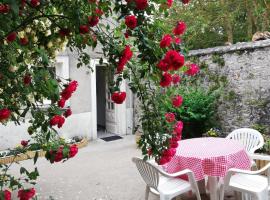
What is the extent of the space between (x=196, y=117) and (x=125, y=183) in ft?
9.29

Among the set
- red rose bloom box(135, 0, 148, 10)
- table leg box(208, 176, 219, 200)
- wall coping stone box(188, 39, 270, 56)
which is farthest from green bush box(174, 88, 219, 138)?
red rose bloom box(135, 0, 148, 10)

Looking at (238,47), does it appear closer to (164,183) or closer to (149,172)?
(164,183)

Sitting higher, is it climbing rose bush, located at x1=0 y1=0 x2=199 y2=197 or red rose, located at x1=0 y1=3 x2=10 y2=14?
red rose, located at x1=0 y1=3 x2=10 y2=14

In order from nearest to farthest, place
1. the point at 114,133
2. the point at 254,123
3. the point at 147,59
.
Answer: the point at 147,59 < the point at 254,123 < the point at 114,133

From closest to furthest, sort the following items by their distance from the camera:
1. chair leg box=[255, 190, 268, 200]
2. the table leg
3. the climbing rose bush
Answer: the climbing rose bush
chair leg box=[255, 190, 268, 200]
the table leg

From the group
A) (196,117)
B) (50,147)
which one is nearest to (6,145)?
(196,117)

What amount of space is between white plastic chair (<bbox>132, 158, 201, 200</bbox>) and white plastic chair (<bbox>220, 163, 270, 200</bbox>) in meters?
A: 0.45

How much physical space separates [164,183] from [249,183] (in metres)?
1.09

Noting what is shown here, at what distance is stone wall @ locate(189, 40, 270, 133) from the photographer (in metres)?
7.12

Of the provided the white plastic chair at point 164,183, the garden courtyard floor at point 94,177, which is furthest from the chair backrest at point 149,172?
the garden courtyard floor at point 94,177

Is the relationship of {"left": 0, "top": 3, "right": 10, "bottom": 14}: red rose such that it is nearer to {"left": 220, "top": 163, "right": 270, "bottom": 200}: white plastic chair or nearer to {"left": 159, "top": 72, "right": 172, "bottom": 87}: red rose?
{"left": 159, "top": 72, "right": 172, "bottom": 87}: red rose

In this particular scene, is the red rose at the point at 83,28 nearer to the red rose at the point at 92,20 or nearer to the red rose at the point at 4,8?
the red rose at the point at 92,20

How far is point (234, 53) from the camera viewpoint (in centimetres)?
777

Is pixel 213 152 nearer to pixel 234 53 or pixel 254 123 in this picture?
pixel 254 123
